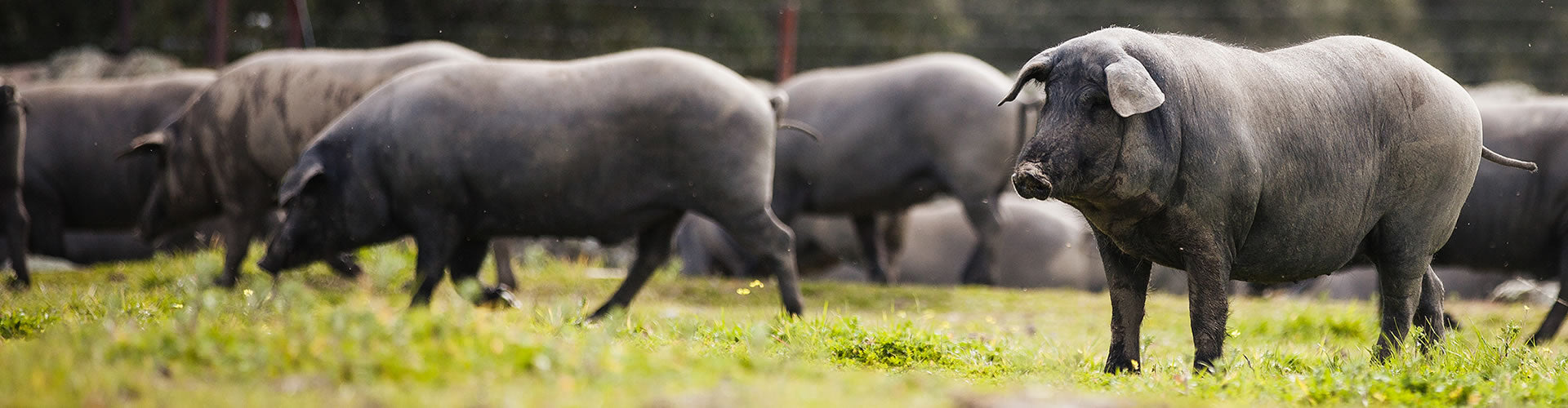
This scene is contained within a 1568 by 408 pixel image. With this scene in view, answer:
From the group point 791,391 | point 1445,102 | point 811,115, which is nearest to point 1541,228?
point 1445,102

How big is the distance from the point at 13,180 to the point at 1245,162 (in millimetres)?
6918

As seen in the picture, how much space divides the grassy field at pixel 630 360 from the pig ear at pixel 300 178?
1.76 feet

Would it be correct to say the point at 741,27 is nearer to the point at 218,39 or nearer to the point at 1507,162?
the point at 218,39

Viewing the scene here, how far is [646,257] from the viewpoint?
25.4 ft

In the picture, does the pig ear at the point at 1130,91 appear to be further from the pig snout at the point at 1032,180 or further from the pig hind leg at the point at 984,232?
the pig hind leg at the point at 984,232

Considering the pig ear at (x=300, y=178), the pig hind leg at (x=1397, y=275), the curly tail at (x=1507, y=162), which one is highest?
the curly tail at (x=1507, y=162)

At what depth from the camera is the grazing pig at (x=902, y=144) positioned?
10.3 meters

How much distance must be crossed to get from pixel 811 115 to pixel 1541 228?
480 cm

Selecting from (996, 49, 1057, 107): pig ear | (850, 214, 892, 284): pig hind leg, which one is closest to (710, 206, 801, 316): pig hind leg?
(996, 49, 1057, 107): pig ear

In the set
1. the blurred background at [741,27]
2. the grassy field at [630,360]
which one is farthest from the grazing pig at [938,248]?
the grassy field at [630,360]

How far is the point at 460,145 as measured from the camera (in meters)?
7.22

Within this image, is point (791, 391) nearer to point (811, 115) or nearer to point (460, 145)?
point (460, 145)

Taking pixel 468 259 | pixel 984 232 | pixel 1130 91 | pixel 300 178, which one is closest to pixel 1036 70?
pixel 1130 91

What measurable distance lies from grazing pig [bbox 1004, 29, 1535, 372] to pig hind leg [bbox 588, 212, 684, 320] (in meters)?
2.73
